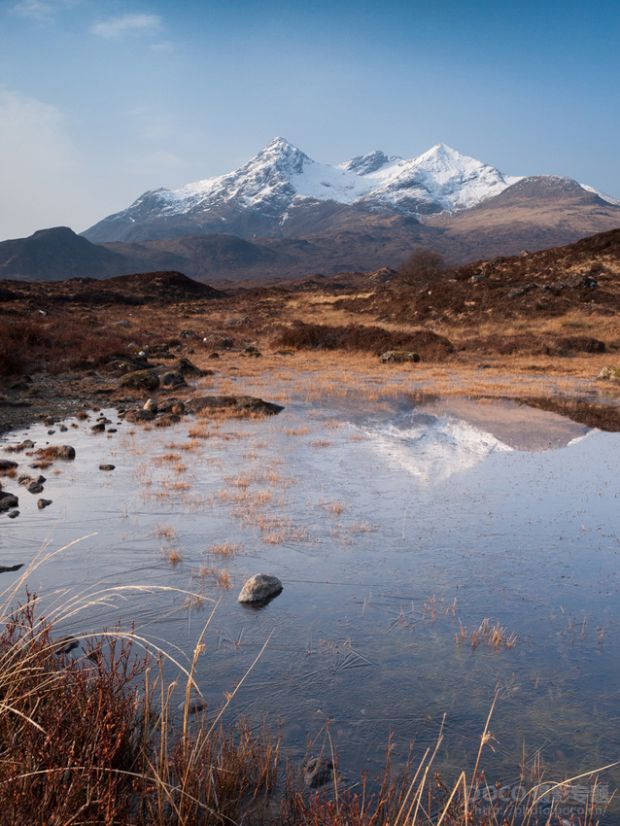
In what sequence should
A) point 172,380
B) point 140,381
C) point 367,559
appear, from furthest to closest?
point 172,380 < point 140,381 < point 367,559

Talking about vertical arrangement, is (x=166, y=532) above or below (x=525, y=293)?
below

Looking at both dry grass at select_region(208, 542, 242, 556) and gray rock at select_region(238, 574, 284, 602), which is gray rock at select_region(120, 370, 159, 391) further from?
gray rock at select_region(238, 574, 284, 602)

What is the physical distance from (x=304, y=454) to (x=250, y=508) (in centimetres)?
383

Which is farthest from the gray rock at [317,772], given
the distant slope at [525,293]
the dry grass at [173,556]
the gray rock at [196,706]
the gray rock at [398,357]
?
the distant slope at [525,293]

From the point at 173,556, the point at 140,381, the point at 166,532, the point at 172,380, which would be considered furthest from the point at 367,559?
the point at 172,380

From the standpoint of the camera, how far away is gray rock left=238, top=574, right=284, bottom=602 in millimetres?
6734

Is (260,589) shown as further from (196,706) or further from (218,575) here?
(196,706)

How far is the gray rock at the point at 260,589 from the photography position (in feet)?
22.1

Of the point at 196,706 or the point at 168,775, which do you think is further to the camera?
the point at 196,706

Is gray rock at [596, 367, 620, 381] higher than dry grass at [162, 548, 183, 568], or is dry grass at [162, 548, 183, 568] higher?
gray rock at [596, 367, 620, 381]

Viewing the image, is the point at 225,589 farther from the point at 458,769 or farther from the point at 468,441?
the point at 468,441

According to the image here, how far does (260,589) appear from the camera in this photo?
6797 mm

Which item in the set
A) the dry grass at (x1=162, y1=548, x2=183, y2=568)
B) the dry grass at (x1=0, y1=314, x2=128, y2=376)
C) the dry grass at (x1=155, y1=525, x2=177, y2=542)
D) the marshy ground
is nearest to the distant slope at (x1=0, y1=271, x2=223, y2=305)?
the dry grass at (x1=0, y1=314, x2=128, y2=376)

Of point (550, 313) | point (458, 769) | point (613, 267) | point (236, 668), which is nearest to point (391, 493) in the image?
point (236, 668)
